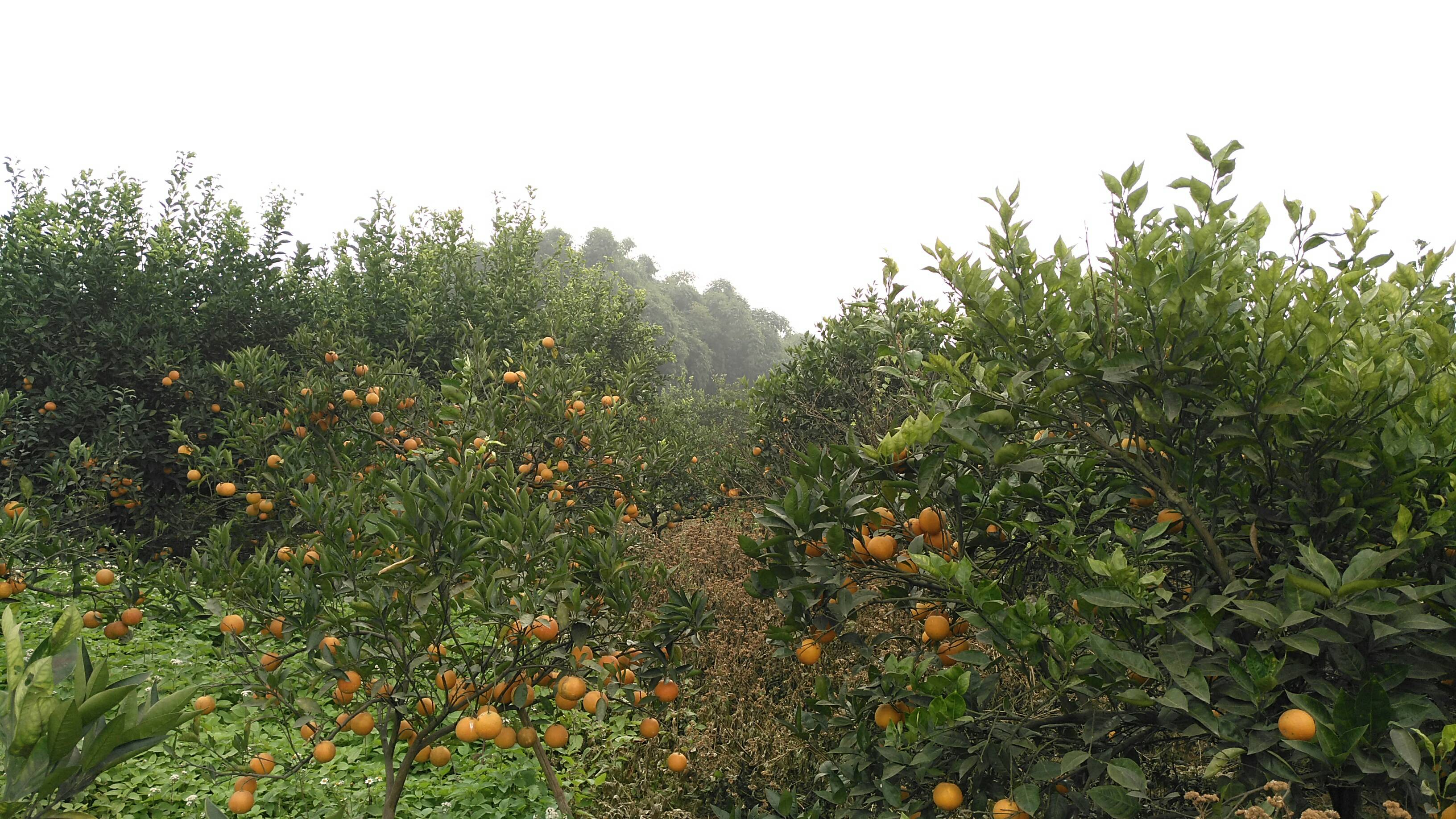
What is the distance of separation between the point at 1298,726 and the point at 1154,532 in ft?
1.54

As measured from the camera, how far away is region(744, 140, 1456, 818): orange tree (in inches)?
61.9

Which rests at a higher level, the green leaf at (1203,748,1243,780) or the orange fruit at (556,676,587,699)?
the orange fruit at (556,676,587,699)

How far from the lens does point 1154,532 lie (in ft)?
5.72

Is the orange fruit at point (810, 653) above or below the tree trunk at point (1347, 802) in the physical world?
above

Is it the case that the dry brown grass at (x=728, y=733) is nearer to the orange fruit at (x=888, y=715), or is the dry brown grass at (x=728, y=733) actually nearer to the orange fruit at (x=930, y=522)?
the orange fruit at (x=888, y=715)

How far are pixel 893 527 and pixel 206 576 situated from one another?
3065mm

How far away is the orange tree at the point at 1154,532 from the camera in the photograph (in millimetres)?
1571

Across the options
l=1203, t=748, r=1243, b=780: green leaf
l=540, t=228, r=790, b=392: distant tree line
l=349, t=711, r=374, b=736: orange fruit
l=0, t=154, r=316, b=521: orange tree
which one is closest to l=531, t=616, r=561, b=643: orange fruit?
l=349, t=711, r=374, b=736: orange fruit

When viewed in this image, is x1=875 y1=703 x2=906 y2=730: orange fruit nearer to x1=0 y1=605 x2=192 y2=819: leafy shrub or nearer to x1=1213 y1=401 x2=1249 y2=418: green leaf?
x1=1213 y1=401 x2=1249 y2=418: green leaf

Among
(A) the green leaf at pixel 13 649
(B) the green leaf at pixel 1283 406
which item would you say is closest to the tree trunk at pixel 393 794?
(A) the green leaf at pixel 13 649

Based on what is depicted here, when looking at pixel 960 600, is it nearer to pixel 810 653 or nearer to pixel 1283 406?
pixel 810 653

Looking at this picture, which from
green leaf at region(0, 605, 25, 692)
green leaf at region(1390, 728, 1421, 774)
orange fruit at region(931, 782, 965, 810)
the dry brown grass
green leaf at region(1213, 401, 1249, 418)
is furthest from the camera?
the dry brown grass

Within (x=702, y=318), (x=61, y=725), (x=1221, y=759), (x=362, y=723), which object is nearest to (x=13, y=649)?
(x=61, y=725)

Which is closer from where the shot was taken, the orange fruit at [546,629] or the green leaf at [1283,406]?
the green leaf at [1283,406]
